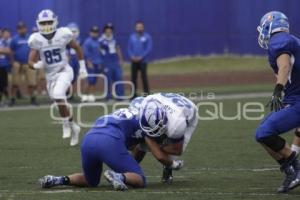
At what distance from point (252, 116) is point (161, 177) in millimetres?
7976

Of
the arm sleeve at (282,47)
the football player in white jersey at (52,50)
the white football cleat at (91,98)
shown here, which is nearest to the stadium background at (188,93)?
the football player in white jersey at (52,50)

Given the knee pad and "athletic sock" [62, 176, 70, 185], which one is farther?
"athletic sock" [62, 176, 70, 185]

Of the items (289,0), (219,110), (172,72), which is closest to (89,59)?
(219,110)

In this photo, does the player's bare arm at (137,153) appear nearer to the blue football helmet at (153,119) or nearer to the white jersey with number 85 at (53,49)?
the blue football helmet at (153,119)

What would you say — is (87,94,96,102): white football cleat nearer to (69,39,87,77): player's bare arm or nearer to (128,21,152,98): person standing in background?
(128,21,152,98): person standing in background

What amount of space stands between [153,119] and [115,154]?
47 cm

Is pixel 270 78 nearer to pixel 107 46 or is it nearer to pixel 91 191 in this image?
pixel 107 46

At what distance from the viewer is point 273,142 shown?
8.01m

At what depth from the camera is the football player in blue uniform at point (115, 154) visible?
7953mm

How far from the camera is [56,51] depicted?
41.7 ft

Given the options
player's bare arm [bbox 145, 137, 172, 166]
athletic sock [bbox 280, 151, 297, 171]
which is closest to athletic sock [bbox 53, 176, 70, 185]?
player's bare arm [bbox 145, 137, 172, 166]

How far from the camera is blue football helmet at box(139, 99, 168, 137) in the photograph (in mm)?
7953

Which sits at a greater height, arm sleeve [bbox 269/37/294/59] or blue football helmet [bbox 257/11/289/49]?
blue football helmet [bbox 257/11/289/49]

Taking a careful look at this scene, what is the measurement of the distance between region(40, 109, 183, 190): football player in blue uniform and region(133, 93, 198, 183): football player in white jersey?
0.10 metres
